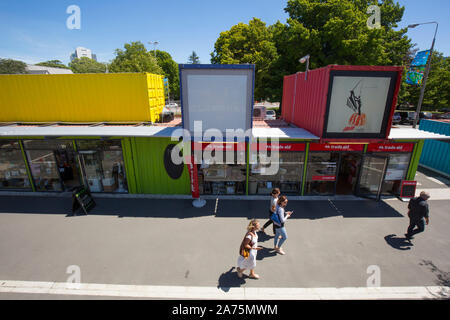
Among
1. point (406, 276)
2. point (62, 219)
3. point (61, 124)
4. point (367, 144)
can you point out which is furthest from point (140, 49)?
point (406, 276)

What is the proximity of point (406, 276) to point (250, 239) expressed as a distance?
461 centimetres

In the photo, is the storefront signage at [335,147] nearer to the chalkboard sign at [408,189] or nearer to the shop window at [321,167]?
the shop window at [321,167]

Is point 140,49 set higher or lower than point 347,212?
higher

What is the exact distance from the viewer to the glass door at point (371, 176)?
10.2 metres

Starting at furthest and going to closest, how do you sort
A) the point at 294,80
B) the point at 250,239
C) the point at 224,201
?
the point at 294,80 → the point at 224,201 → the point at 250,239

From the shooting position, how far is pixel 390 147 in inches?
395

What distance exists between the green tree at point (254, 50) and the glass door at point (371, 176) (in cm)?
1415

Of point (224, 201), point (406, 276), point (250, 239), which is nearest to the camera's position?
point (250, 239)

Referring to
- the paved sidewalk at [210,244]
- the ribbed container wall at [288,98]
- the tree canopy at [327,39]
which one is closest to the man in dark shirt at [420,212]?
the paved sidewalk at [210,244]

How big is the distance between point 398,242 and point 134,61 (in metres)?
26.8

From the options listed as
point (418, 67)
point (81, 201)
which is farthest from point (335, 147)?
point (418, 67)

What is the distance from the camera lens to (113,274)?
599 cm

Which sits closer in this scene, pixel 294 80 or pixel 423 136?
pixel 423 136
